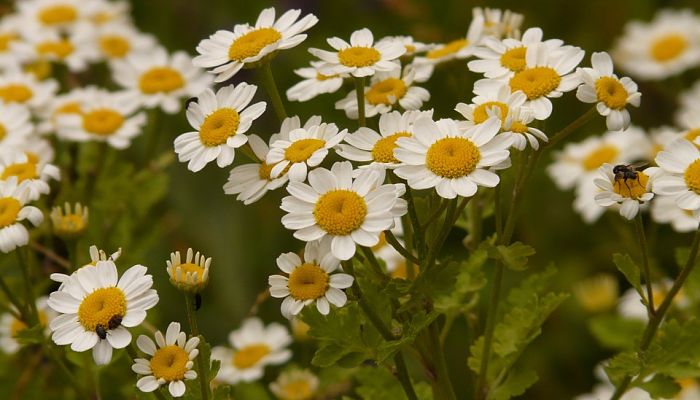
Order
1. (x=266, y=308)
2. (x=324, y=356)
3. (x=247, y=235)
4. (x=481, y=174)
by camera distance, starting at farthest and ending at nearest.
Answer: (x=247, y=235), (x=266, y=308), (x=324, y=356), (x=481, y=174)

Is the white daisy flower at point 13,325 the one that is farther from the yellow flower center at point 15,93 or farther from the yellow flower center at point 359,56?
the yellow flower center at point 359,56

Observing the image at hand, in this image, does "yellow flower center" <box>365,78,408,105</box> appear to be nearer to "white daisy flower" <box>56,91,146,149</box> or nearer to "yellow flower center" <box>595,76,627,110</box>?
"yellow flower center" <box>595,76,627,110</box>

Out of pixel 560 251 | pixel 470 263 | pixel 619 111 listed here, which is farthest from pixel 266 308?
pixel 619 111

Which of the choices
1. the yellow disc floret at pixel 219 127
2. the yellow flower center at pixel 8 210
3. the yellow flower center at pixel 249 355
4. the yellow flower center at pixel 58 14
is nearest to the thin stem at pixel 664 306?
the yellow disc floret at pixel 219 127

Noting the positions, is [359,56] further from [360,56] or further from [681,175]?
[681,175]

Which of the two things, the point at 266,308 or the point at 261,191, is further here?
the point at 266,308

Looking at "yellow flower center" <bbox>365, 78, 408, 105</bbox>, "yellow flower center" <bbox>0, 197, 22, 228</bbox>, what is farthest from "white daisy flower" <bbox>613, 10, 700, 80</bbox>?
"yellow flower center" <bbox>0, 197, 22, 228</bbox>

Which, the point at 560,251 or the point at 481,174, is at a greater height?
the point at 481,174

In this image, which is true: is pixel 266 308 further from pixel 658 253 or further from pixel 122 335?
pixel 122 335
